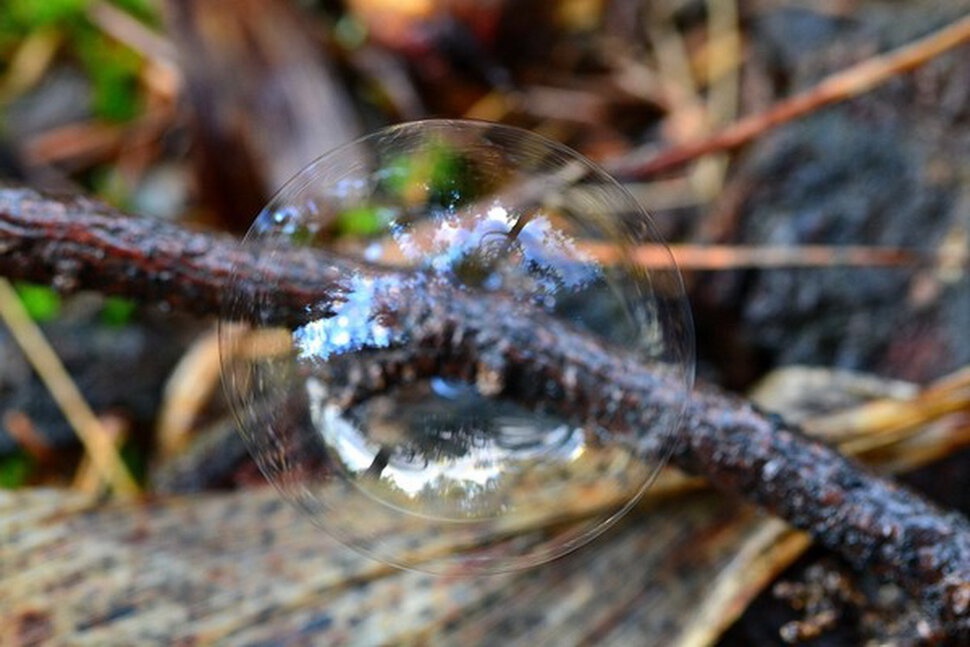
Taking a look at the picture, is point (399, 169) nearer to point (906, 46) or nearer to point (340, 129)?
point (340, 129)

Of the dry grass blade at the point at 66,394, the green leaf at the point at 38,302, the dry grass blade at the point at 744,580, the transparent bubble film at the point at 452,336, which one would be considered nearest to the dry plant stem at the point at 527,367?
the transparent bubble film at the point at 452,336

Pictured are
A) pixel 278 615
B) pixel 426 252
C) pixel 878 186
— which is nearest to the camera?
pixel 426 252

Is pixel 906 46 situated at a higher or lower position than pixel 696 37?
lower

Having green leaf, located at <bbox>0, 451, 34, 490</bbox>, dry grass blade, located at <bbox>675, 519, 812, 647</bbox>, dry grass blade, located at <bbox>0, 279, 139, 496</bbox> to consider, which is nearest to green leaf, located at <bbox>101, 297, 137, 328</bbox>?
dry grass blade, located at <bbox>0, 279, 139, 496</bbox>

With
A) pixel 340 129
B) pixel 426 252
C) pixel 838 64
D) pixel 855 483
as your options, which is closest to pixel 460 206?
pixel 426 252

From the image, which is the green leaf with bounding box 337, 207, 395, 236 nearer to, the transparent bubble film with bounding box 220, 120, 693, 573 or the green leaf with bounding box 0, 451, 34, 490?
the transparent bubble film with bounding box 220, 120, 693, 573

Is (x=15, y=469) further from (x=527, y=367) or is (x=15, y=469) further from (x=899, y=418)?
(x=899, y=418)

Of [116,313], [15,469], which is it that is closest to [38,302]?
[116,313]
